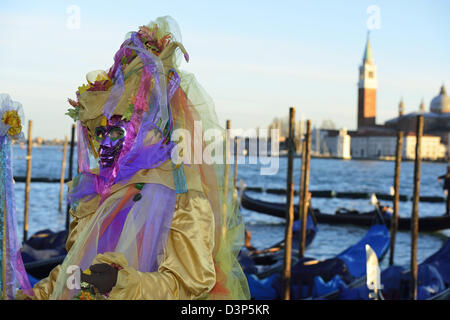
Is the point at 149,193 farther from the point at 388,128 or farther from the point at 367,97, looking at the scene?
the point at 367,97

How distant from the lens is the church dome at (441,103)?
310 feet

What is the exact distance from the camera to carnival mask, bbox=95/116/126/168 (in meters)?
1.59

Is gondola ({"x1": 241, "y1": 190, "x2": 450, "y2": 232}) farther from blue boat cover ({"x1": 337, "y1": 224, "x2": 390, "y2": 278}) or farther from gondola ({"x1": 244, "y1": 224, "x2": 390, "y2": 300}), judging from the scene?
gondola ({"x1": 244, "y1": 224, "x2": 390, "y2": 300})

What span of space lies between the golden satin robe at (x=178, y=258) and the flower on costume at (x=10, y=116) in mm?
325

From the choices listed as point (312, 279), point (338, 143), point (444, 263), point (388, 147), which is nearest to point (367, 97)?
point (338, 143)

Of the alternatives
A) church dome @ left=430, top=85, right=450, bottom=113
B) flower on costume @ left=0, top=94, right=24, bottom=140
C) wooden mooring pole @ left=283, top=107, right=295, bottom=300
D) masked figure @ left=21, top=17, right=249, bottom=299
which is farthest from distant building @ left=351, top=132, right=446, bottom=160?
flower on costume @ left=0, top=94, right=24, bottom=140

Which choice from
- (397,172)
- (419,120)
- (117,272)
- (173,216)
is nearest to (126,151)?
(173,216)

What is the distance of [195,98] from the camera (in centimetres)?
172

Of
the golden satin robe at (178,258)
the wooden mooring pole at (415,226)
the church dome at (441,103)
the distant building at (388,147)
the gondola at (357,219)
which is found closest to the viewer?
the golden satin robe at (178,258)

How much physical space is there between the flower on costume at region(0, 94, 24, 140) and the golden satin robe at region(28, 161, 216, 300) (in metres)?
0.32

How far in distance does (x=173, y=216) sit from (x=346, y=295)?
17.8 feet

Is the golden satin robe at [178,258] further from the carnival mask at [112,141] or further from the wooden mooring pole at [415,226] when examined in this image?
the wooden mooring pole at [415,226]

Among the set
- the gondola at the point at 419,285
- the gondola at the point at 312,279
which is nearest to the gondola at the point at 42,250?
the gondola at the point at 312,279

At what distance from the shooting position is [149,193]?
5.00 ft
